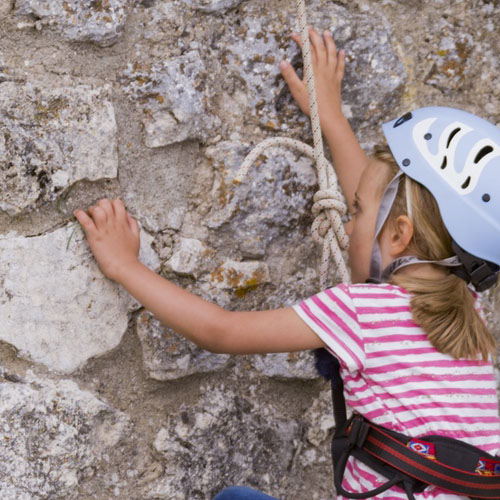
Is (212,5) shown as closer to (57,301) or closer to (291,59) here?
(291,59)

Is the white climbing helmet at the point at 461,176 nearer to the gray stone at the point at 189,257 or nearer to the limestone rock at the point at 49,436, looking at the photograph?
the gray stone at the point at 189,257

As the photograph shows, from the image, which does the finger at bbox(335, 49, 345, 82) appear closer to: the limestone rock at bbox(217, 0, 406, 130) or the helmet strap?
the limestone rock at bbox(217, 0, 406, 130)

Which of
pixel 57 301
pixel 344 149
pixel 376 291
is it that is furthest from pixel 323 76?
pixel 57 301

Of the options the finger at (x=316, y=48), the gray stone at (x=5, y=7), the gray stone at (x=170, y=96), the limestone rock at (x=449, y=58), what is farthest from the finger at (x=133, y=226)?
the limestone rock at (x=449, y=58)

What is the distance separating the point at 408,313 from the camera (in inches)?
56.6

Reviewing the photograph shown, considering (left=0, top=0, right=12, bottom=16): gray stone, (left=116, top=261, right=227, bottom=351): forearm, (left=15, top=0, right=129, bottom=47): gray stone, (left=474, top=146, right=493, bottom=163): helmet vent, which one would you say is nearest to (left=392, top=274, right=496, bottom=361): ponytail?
(left=474, top=146, right=493, bottom=163): helmet vent

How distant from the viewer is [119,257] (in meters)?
1.42

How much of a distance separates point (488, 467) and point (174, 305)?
64 cm

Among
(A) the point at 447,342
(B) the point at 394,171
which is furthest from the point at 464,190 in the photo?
(A) the point at 447,342

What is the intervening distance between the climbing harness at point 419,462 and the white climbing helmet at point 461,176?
0.31 m

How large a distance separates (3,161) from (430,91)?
37.6 inches

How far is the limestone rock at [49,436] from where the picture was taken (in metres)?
1.34

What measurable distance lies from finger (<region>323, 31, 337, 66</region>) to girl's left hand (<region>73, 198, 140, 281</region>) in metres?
0.55

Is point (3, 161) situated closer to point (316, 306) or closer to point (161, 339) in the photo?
point (161, 339)
